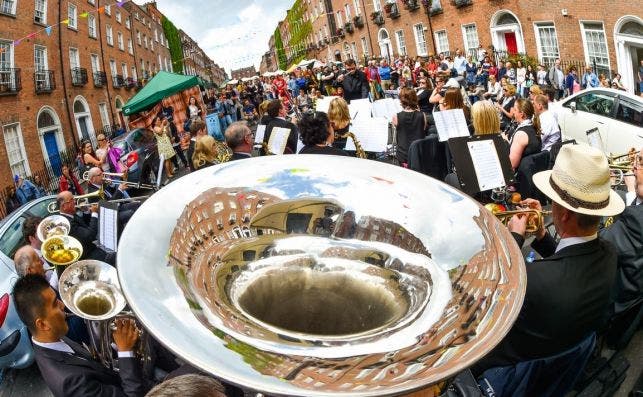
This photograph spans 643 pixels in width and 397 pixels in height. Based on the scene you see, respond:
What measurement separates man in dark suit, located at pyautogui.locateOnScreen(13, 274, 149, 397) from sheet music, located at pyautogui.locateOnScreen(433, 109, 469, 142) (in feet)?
12.7

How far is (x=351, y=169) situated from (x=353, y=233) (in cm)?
39

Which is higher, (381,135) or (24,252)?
(381,135)

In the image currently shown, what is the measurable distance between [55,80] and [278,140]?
18838 millimetres

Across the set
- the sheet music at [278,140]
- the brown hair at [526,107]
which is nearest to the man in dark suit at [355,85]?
the sheet music at [278,140]

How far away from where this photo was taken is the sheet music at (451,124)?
510 cm

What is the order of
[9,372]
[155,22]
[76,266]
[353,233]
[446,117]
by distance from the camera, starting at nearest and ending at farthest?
[353,233]
[76,266]
[9,372]
[446,117]
[155,22]

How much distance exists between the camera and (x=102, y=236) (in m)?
4.08

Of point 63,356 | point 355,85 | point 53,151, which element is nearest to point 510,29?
point 355,85

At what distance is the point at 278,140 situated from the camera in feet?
19.3

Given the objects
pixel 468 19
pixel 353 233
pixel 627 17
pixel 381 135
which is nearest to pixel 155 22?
pixel 468 19

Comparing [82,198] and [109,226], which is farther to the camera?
[82,198]

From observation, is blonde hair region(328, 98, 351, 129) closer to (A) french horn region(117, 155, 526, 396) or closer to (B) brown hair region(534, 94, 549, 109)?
(B) brown hair region(534, 94, 549, 109)

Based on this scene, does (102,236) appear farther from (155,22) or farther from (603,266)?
(155,22)

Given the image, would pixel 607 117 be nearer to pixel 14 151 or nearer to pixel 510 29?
pixel 510 29
